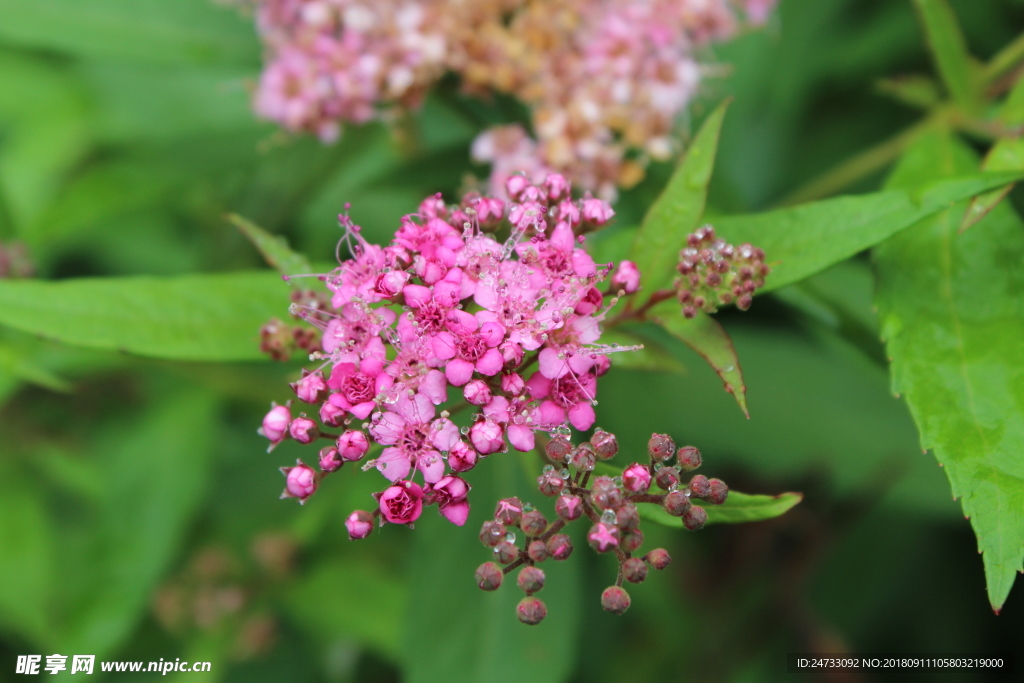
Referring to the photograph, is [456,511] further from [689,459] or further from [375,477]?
[375,477]

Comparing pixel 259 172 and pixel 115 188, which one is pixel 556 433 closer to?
pixel 259 172

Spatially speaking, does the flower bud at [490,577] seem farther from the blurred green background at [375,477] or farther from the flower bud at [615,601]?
→ the blurred green background at [375,477]

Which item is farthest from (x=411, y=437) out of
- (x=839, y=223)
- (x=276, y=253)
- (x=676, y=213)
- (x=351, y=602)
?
(x=351, y=602)

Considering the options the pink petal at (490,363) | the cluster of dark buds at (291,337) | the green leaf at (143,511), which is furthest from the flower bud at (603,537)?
the green leaf at (143,511)

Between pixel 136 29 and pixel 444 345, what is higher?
pixel 136 29

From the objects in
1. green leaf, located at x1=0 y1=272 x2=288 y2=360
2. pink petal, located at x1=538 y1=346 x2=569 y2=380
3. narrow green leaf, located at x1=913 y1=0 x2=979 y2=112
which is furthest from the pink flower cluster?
narrow green leaf, located at x1=913 y1=0 x2=979 y2=112

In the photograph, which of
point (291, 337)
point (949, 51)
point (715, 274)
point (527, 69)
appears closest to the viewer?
point (715, 274)
